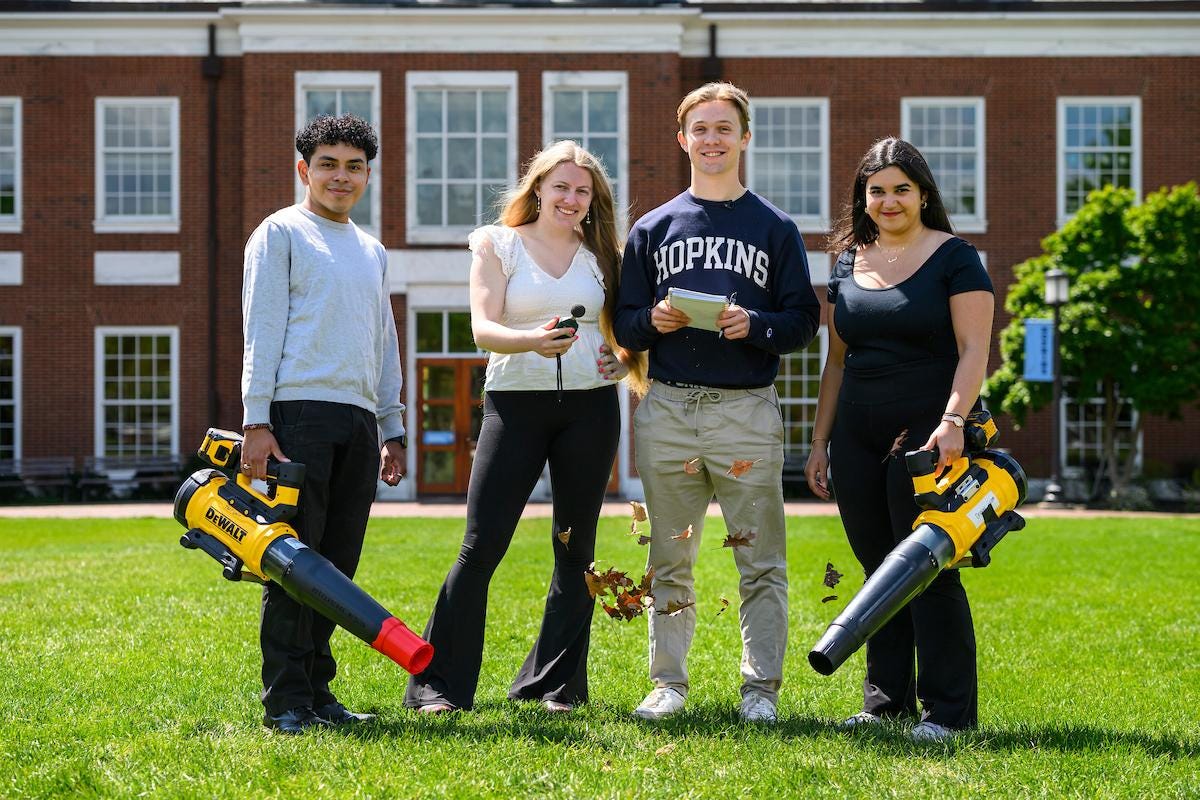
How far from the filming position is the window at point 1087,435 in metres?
20.1

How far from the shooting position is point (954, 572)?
4.37 meters

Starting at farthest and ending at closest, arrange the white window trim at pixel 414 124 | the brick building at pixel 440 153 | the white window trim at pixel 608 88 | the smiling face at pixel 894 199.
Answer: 1. the brick building at pixel 440 153
2. the white window trim at pixel 414 124
3. the white window trim at pixel 608 88
4. the smiling face at pixel 894 199

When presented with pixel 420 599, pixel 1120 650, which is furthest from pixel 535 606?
pixel 1120 650

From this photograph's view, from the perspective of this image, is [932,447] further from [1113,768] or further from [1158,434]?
[1158,434]

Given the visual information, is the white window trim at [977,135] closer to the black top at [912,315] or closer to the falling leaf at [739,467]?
the black top at [912,315]

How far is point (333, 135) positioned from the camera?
4488 mm

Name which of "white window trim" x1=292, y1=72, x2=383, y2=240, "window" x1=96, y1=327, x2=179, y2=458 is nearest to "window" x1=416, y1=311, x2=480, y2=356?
"white window trim" x1=292, y1=72, x2=383, y2=240

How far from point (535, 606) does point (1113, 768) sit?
4.44 metres

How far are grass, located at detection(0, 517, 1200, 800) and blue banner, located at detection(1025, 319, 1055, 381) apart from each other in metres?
8.60

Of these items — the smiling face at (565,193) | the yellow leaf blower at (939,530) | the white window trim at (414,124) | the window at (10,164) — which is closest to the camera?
the yellow leaf blower at (939,530)

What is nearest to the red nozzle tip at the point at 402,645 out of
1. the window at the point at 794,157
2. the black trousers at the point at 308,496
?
the black trousers at the point at 308,496

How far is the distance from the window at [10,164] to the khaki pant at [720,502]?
59.4 ft

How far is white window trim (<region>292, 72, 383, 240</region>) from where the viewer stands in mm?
19281

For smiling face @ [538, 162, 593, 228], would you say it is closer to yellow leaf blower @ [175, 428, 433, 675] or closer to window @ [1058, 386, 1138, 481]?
yellow leaf blower @ [175, 428, 433, 675]
